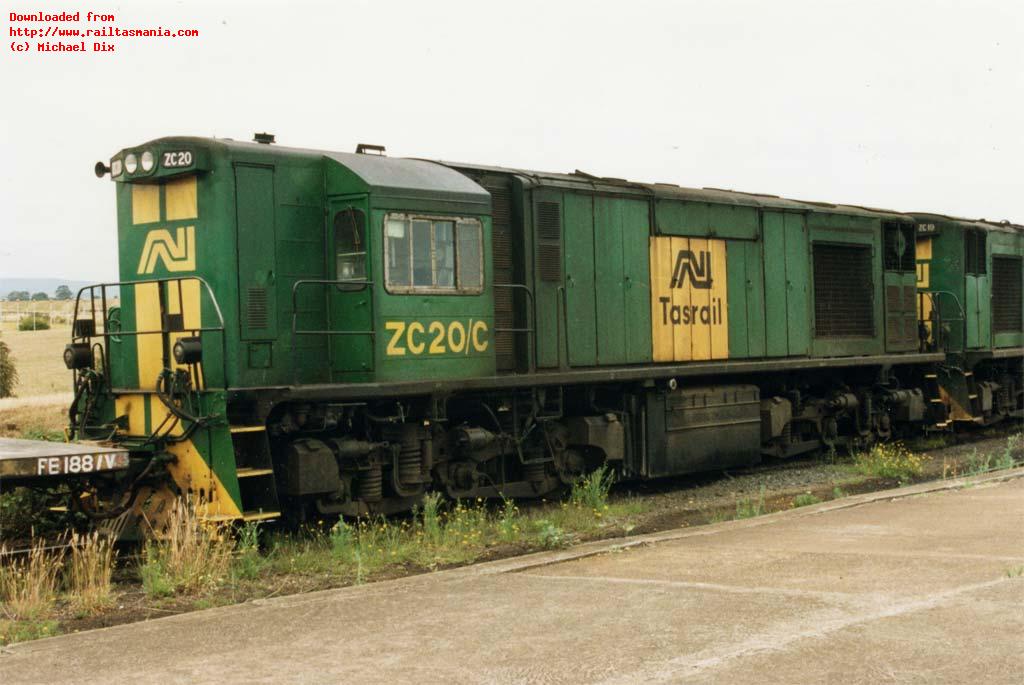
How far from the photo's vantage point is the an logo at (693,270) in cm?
1584

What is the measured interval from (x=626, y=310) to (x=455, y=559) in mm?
5876

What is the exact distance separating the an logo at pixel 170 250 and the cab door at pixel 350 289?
1.31 m

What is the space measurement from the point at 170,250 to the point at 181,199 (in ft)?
1.67

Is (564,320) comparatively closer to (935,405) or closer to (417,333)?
(417,333)

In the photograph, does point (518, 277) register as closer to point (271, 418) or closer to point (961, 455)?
point (271, 418)

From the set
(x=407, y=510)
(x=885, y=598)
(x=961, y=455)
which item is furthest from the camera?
(x=961, y=455)

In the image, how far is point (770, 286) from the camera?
1730 cm

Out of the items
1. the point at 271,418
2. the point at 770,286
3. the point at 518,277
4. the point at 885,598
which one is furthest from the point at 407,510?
the point at 770,286

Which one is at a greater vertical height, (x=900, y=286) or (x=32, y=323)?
(x=32, y=323)

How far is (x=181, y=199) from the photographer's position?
1143 centimetres

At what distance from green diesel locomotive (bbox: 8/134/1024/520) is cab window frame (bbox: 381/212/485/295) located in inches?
0.8

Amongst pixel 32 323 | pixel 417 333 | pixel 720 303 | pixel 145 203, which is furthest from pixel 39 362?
pixel 417 333

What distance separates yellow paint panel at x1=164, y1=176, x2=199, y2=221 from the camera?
11297 millimetres

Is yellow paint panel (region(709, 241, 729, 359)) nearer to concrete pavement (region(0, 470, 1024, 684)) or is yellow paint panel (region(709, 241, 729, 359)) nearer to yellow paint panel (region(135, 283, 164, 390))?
concrete pavement (region(0, 470, 1024, 684))
